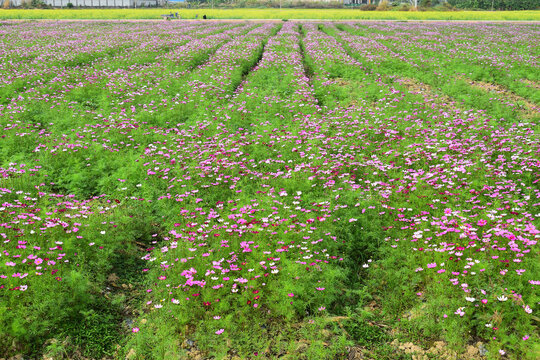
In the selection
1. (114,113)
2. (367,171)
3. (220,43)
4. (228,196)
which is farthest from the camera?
(220,43)

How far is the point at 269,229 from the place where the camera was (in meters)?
5.79

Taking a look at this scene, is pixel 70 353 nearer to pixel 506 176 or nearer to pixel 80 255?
pixel 80 255

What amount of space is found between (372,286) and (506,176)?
14.6ft

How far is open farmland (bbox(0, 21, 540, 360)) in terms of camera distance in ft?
14.3

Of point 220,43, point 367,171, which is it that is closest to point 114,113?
point 367,171

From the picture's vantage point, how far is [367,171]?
808 cm

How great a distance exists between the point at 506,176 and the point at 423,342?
496 centimetres

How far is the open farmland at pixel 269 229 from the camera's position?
4.34m

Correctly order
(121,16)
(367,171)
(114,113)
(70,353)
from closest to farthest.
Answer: (70,353) → (367,171) → (114,113) → (121,16)

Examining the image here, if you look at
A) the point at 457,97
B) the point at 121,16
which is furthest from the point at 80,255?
the point at 121,16

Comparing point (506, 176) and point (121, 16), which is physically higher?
point (121, 16)

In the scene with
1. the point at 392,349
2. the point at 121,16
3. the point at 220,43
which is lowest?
the point at 392,349

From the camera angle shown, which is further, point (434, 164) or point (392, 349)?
point (434, 164)

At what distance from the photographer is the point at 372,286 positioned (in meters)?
Answer: 5.35
